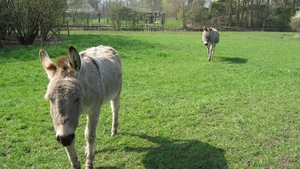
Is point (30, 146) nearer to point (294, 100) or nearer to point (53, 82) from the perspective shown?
point (53, 82)

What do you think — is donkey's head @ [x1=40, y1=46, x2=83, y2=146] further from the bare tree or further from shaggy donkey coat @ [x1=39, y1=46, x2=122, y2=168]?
the bare tree

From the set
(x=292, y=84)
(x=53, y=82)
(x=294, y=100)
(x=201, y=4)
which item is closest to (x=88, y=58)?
(x=53, y=82)

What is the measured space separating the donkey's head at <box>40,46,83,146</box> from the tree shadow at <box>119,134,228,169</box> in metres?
1.69

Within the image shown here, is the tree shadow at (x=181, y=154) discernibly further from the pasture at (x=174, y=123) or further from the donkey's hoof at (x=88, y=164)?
the donkey's hoof at (x=88, y=164)

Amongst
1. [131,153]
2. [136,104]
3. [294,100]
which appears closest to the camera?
[131,153]

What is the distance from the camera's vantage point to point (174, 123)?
5609 millimetres

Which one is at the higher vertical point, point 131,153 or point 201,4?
point 201,4

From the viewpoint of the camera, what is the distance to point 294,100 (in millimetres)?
7188

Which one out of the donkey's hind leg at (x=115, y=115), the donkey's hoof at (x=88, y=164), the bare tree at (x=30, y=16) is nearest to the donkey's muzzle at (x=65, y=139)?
the donkey's hoof at (x=88, y=164)

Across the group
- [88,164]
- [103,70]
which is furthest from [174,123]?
[88,164]

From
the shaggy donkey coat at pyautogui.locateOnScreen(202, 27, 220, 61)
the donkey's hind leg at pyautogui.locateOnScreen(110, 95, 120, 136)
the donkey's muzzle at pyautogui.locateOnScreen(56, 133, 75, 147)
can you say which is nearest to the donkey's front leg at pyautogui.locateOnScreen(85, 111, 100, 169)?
the donkey's muzzle at pyautogui.locateOnScreen(56, 133, 75, 147)

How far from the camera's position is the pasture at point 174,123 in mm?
4180

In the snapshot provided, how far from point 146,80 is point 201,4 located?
158ft

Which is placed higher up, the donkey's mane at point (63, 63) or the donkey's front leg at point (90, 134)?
the donkey's mane at point (63, 63)
